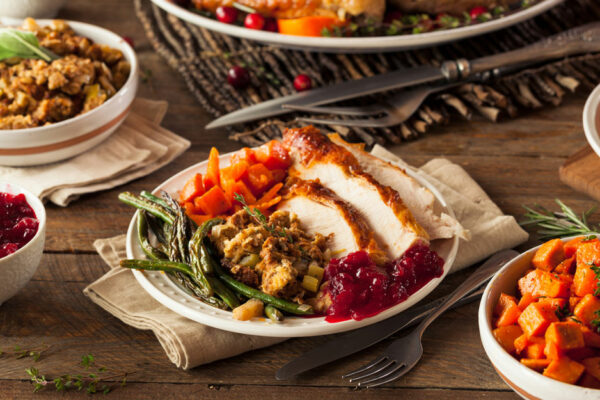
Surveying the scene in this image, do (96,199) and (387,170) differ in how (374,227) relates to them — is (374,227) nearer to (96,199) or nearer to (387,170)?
(387,170)

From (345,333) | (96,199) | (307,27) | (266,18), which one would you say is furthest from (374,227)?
(266,18)

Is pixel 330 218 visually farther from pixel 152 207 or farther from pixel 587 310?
pixel 587 310

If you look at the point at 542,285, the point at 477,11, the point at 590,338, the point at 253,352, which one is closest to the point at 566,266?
the point at 542,285

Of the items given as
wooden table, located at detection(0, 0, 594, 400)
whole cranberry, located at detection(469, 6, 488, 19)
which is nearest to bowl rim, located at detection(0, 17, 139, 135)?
wooden table, located at detection(0, 0, 594, 400)

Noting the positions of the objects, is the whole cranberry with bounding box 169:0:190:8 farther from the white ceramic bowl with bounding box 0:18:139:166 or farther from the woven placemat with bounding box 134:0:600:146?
the white ceramic bowl with bounding box 0:18:139:166

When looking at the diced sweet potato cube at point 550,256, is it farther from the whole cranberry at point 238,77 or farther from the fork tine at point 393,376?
the whole cranberry at point 238,77

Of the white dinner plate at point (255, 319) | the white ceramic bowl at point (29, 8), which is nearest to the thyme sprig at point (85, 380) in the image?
the white dinner plate at point (255, 319)
